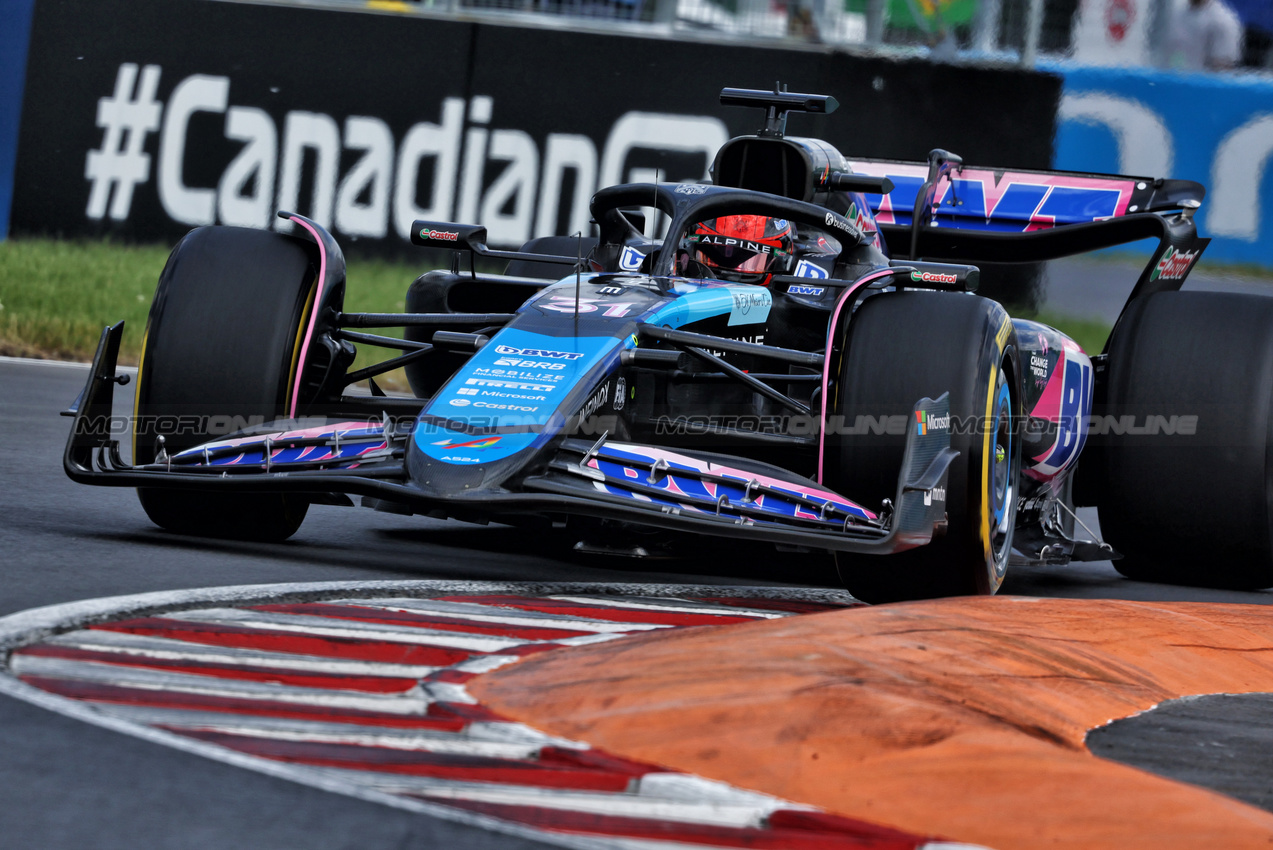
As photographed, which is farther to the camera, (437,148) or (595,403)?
(437,148)


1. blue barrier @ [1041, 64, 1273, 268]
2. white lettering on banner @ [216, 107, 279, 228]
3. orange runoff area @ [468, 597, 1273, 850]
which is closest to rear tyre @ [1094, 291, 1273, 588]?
orange runoff area @ [468, 597, 1273, 850]

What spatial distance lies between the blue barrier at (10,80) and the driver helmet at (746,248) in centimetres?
717

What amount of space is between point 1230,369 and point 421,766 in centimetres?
431

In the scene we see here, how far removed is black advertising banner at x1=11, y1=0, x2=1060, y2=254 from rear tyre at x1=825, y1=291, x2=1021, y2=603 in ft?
22.3

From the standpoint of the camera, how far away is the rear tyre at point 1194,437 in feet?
20.8

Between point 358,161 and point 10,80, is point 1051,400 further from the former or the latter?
point 10,80

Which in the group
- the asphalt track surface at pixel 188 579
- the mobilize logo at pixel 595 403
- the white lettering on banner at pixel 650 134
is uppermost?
the white lettering on banner at pixel 650 134

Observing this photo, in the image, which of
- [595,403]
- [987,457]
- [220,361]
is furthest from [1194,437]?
[220,361]

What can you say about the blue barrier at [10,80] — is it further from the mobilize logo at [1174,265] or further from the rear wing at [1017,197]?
the mobilize logo at [1174,265]

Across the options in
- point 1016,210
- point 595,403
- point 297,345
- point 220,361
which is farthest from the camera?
point 1016,210

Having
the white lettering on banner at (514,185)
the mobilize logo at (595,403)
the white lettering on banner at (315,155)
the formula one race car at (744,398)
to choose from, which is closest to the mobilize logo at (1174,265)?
the formula one race car at (744,398)

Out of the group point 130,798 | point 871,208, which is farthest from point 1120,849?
point 871,208

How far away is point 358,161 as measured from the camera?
39.6 feet

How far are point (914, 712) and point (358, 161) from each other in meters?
9.32
